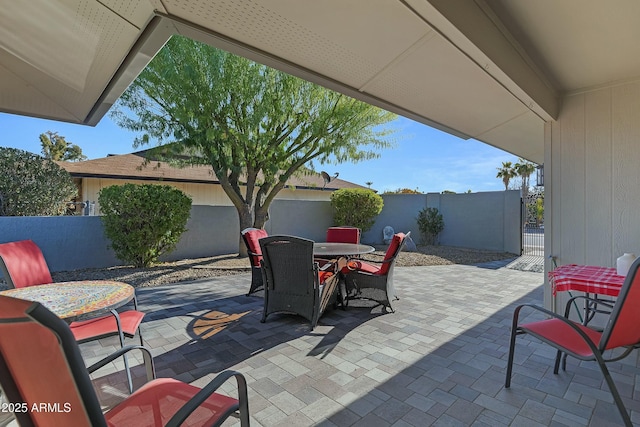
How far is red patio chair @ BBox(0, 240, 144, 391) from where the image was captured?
2.26 m

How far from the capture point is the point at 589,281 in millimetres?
2486

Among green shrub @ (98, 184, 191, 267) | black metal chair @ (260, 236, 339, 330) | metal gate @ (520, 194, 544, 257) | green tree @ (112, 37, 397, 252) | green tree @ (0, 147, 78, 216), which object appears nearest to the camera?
black metal chair @ (260, 236, 339, 330)

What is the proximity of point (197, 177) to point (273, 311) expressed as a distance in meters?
11.6

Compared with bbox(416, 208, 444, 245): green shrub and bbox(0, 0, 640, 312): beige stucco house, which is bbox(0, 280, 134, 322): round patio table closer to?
bbox(0, 0, 640, 312): beige stucco house

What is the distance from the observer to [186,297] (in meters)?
5.02

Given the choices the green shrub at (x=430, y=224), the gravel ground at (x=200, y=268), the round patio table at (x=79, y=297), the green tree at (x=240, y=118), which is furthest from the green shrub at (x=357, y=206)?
the round patio table at (x=79, y=297)

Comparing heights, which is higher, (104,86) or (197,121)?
(197,121)

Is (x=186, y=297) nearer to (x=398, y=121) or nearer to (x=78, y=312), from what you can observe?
(x=78, y=312)

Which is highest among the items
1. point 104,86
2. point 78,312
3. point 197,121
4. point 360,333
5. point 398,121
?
point 398,121

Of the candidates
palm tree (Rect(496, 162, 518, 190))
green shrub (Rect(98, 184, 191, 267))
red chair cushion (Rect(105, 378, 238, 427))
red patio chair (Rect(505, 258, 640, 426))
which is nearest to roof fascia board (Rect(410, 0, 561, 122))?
red patio chair (Rect(505, 258, 640, 426))

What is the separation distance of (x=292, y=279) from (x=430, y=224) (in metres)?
9.46

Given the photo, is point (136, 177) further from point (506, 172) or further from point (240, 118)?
point (506, 172)

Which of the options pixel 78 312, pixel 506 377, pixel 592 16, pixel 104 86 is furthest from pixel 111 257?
pixel 592 16

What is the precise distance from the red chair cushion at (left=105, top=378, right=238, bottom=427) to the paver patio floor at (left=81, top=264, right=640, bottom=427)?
2.42 feet
